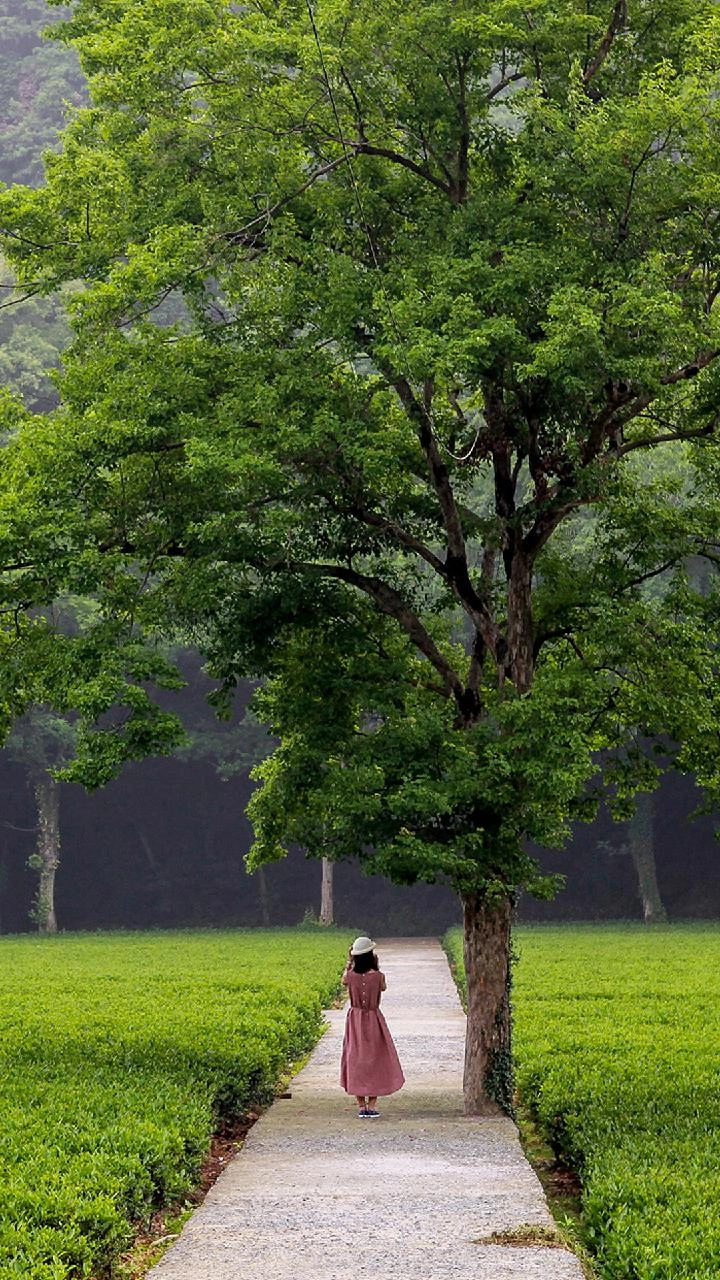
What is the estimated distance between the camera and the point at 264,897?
61094 mm

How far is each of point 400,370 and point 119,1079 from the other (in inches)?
260

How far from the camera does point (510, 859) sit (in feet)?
48.8

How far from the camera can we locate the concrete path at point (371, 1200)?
353 inches

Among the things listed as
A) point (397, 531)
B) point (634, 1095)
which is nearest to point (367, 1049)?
point (634, 1095)

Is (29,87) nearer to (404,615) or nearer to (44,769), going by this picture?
(44,769)

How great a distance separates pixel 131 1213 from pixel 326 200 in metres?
10.0

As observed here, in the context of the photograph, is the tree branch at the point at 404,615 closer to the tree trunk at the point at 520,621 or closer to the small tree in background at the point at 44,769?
the tree trunk at the point at 520,621

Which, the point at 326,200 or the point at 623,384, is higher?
the point at 326,200

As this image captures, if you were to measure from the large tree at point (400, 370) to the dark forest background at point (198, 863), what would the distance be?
43088mm

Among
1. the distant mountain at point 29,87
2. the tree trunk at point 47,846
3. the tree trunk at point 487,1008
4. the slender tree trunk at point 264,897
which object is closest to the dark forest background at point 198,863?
the slender tree trunk at point 264,897

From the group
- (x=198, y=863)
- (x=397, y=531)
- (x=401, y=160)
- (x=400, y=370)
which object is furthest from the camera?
(x=198, y=863)

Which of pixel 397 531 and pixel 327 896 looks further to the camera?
pixel 327 896

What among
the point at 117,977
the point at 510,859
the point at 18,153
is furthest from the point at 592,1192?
the point at 18,153

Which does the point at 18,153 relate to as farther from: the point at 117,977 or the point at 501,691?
the point at 501,691
